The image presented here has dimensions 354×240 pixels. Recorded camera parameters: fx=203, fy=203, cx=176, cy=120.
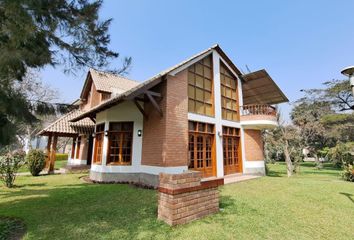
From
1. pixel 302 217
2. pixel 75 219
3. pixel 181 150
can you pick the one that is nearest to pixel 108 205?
pixel 75 219

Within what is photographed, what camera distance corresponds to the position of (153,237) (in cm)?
412

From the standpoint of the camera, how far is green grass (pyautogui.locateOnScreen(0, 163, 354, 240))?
4359mm

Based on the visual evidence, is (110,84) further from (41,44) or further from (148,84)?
(41,44)

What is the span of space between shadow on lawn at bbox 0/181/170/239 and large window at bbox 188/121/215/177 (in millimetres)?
3413

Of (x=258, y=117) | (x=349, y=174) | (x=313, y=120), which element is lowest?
(x=349, y=174)

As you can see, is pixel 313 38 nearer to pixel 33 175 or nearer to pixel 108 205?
pixel 108 205

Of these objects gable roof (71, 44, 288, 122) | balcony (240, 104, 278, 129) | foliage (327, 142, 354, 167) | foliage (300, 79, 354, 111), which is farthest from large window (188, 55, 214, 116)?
foliage (300, 79, 354, 111)

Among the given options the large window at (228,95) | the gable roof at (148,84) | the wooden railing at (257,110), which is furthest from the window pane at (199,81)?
the wooden railing at (257,110)

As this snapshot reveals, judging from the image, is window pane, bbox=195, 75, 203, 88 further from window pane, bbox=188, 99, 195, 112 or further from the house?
window pane, bbox=188, 99, 195, 112

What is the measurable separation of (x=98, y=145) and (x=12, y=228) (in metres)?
7.34

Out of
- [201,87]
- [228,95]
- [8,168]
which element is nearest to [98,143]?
[8,168]

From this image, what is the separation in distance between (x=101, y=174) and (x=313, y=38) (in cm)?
1413

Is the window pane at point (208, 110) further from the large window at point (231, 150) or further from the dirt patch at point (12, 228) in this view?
the dirt patch at point (12, 228)

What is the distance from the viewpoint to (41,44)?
4.96 m
